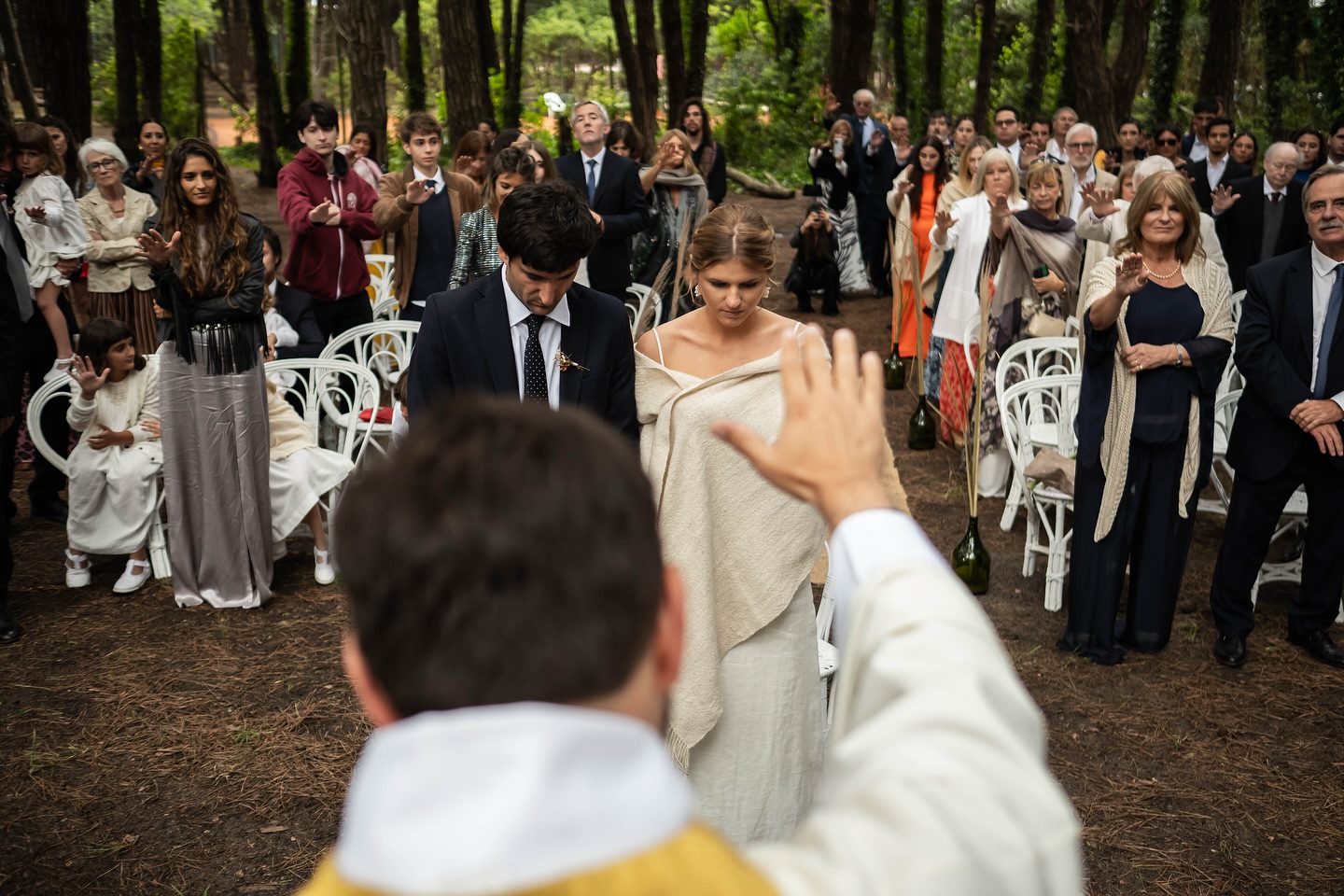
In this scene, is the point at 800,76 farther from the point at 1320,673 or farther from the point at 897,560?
the point at 897,560

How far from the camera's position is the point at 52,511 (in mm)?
7008

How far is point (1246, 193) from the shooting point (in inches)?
351

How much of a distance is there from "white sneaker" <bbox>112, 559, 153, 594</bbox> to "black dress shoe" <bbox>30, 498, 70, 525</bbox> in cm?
122

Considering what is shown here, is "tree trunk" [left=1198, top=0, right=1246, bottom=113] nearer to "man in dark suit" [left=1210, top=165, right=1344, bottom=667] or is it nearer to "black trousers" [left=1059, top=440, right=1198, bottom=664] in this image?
"man in dark suit" [left=1210, top=165, right=1344, bottom=667]

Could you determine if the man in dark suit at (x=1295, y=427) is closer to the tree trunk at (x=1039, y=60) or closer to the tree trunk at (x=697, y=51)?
the tree trunk at (x=1039, y=60)

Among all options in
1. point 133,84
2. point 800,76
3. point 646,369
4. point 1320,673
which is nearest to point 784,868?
point 646,369

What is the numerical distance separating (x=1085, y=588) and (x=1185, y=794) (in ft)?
3.86

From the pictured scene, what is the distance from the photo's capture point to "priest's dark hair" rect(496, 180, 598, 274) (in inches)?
120

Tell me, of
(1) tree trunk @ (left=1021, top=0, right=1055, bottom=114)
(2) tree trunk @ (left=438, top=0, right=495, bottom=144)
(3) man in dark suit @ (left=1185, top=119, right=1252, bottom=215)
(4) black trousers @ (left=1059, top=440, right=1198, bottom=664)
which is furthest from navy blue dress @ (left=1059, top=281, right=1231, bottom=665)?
(1) tree trunk @ (left=1021, top=0, right=1055, bottom=114)

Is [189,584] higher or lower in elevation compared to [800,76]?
lower

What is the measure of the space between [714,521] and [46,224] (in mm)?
5248

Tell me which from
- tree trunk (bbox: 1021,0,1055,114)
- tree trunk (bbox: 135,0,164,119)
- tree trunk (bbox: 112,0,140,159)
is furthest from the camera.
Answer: tree trunk (bbox: 1021,0,1055,114)

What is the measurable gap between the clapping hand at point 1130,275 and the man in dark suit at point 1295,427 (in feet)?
2.60

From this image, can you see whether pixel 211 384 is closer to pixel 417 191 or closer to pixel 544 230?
pixel 417 191
